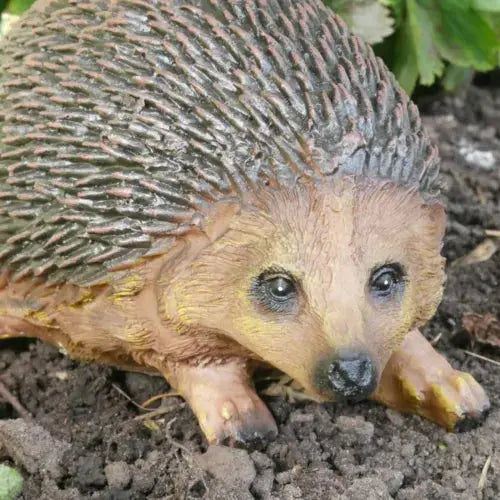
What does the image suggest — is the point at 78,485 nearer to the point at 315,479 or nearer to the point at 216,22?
the point at 315,479

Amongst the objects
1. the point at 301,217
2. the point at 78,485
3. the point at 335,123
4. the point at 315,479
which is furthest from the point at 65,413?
the point at 335,123

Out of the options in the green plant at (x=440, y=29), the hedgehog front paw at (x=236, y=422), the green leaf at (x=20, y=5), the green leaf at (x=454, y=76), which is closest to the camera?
the hedgehog front paw at (x=236, y=422)

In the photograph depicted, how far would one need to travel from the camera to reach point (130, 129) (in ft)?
7.26

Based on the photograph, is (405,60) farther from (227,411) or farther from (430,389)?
(227,411)

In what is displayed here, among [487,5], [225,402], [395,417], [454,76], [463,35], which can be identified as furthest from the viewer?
[454,76]

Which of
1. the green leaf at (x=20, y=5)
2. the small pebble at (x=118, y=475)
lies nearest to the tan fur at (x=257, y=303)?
the small pebble at (x=118, y=475)

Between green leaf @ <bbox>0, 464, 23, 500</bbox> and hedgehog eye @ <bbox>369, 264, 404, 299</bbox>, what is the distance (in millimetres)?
1061

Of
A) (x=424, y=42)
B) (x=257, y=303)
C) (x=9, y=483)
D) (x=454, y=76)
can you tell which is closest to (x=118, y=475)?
(x=9, y=483)

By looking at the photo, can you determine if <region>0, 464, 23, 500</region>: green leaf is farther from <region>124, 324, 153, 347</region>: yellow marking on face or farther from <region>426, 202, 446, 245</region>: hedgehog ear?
<region>426, 202, 446, 245</region>: hedgehog ear

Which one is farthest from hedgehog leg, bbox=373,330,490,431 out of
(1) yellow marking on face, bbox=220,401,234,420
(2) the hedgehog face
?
(1) yellow marking on face, bbox=220,401,234,420

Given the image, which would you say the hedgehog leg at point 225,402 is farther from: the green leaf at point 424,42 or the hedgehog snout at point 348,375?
the green leaf at point 424,42

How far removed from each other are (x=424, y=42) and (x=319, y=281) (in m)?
1.97

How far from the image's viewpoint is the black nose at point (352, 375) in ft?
6.76

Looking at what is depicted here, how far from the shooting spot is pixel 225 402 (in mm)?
2490
